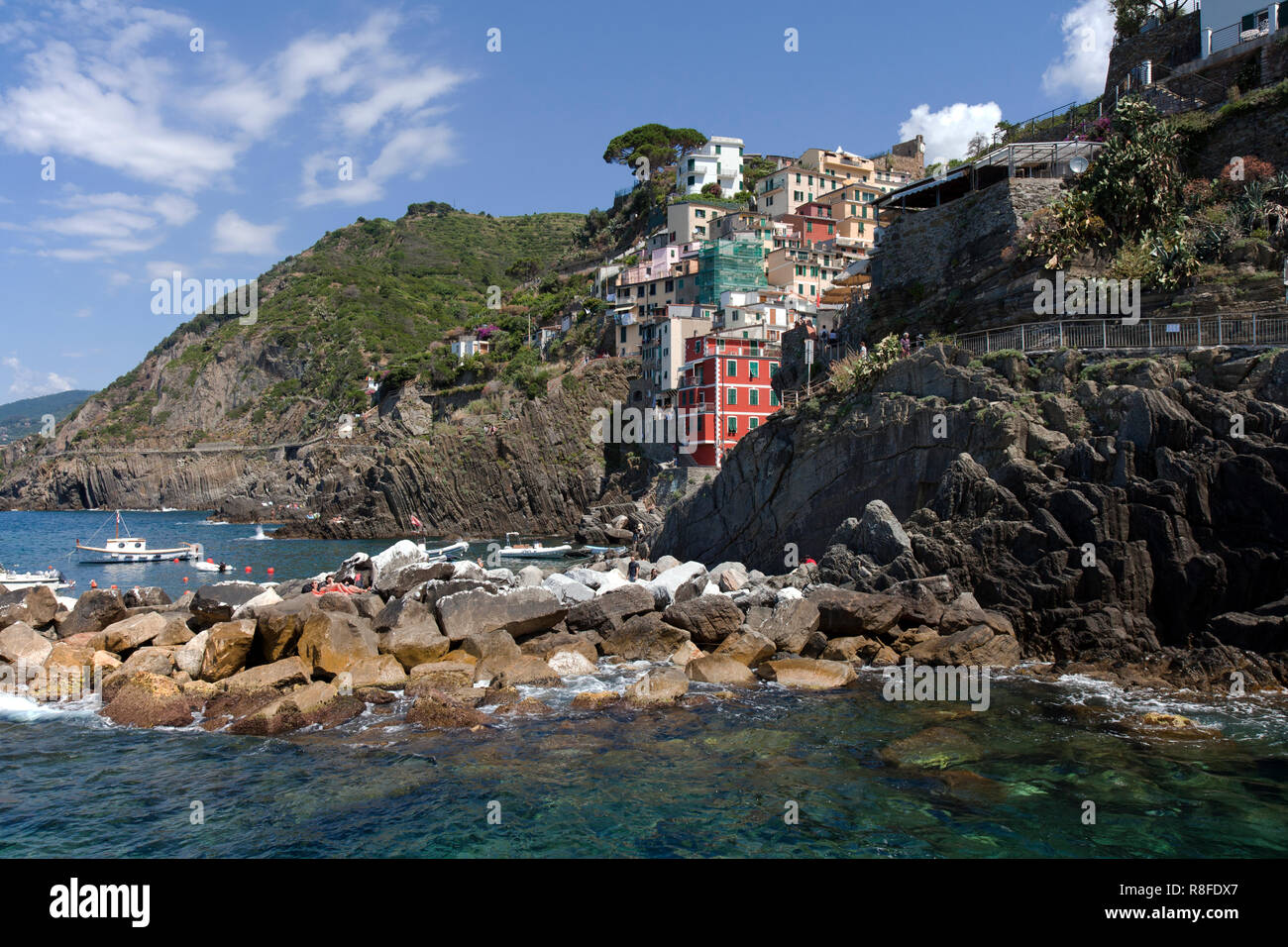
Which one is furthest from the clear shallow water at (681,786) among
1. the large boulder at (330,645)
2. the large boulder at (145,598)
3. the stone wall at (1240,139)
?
the stone wall at (1240,139)

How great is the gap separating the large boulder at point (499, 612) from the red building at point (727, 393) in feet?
128

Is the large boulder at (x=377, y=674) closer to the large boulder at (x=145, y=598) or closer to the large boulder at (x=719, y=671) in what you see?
the large boulder at (x=719, y=671)

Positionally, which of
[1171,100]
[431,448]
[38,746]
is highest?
[1171,100]

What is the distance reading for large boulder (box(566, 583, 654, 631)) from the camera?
74.2 feet

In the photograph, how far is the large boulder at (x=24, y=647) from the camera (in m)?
19.9

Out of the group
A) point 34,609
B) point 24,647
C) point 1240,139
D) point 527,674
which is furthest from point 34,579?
point 1240,139

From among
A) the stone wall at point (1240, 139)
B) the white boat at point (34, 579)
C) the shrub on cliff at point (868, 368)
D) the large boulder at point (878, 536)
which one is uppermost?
the stone wall at point (1240, 139)

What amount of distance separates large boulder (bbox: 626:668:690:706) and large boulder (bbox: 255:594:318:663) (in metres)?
7.49

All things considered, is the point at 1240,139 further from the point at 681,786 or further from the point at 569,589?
the point at 681,786

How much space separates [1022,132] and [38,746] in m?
48.8

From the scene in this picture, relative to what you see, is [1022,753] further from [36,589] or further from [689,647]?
[36,589]

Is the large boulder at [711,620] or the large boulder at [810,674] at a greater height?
the large boulder at [711,620]

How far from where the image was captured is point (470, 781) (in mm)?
13297
